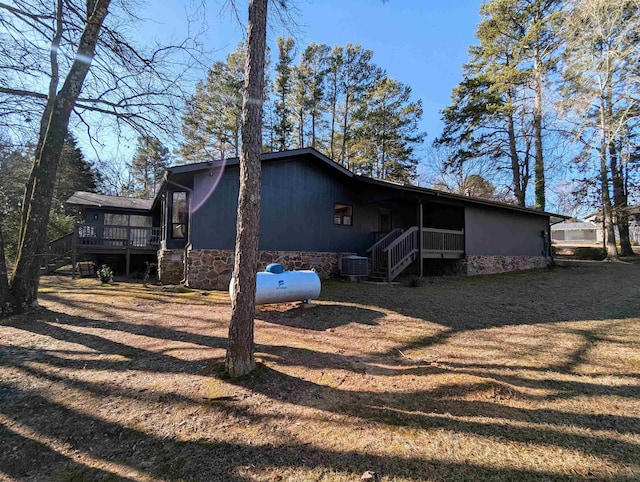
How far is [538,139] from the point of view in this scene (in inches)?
783

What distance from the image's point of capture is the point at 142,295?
26.9 feet

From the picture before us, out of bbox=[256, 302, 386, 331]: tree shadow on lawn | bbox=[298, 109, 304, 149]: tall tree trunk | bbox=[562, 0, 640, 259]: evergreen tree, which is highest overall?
bbox=[298, 109, 304, 149]: tall tree trunk

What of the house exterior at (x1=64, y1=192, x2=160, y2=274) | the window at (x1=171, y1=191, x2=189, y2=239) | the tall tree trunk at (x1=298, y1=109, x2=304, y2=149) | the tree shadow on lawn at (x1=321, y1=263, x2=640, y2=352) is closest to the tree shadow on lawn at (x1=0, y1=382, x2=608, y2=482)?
the tree shadow on lawn at (x1=321, y1=263, x2=640, y2=352)

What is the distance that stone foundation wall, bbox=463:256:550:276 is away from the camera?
13.1 meters

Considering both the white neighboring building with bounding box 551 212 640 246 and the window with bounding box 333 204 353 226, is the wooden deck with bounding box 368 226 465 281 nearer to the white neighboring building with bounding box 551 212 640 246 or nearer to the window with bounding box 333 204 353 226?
the window with bounding box 333 204 353 226

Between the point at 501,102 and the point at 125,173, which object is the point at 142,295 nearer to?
the point at 501,102

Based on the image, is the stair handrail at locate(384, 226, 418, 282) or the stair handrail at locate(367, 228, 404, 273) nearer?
the stair handrail at locate(384, 226, 418, 282)

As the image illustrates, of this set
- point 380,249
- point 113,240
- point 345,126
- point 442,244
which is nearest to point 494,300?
point 380,249

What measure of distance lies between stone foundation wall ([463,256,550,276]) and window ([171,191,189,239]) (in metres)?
10.9

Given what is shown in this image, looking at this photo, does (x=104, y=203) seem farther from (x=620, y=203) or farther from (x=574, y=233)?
(x=574, y=233)

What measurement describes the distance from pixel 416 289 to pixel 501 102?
17099 mm

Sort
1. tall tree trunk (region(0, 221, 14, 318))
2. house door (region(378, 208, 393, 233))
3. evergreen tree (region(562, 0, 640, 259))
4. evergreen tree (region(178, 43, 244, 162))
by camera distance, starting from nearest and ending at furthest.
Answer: tall tree trunk (region(0, 221, 14, 318))
evergreen tree (region(562, 0, 640, 259))
house door (region(378, 208, 393, 233))
evergreen tree (region(178, 43, 244, 162))

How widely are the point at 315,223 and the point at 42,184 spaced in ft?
23.8

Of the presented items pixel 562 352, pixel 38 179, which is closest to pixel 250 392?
pixel 562 352
